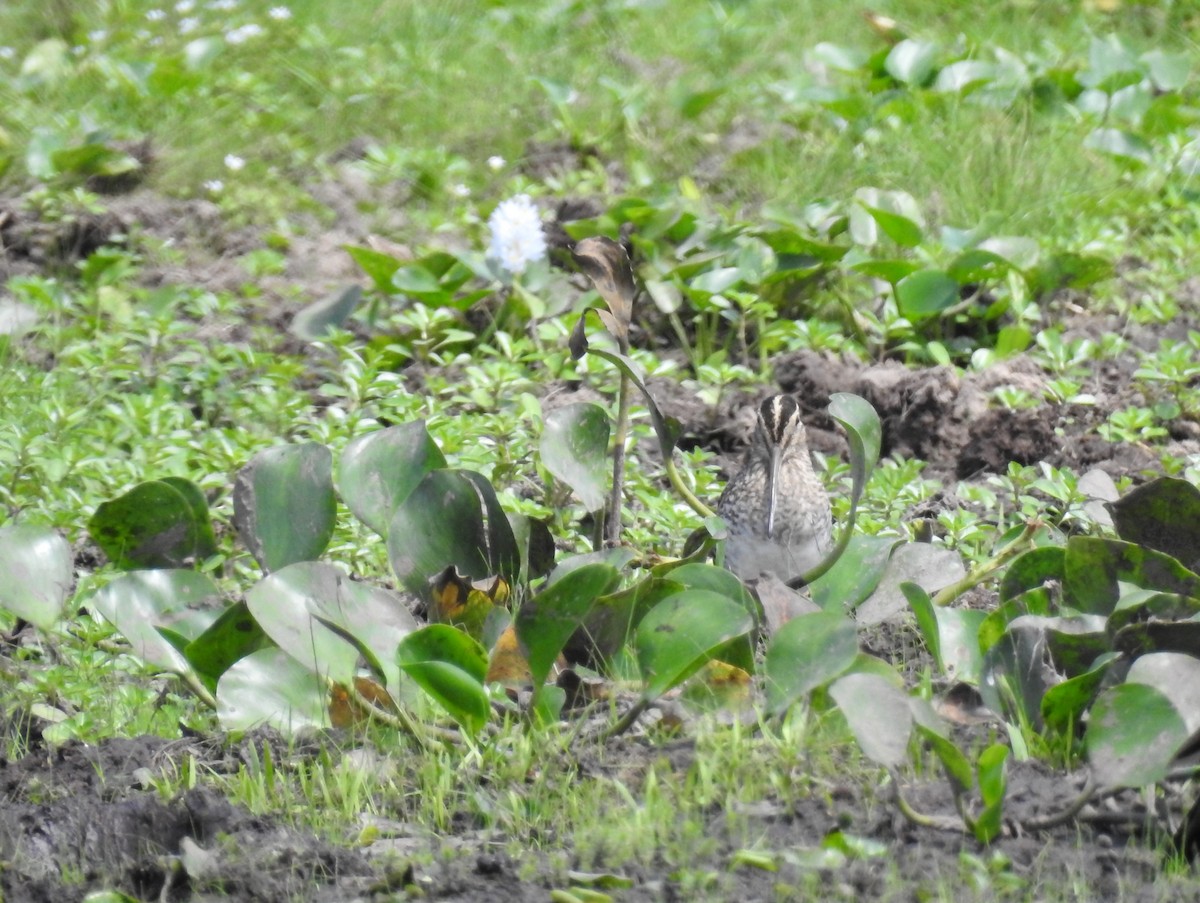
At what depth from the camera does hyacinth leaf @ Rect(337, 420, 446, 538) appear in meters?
3.72

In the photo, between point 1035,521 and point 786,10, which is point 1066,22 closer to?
point 786,10

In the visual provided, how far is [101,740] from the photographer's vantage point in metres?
3.14

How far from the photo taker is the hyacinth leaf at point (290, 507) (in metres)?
3.64

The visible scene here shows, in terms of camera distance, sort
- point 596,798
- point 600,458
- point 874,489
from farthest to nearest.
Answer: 1. point 874,489
2. point 600,458
3. point 596,798

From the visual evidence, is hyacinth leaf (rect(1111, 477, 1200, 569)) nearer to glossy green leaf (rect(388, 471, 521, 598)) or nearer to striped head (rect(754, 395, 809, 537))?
striped head (rect(754, 395, 809, 537))

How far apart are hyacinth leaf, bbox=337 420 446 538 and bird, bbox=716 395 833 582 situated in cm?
84

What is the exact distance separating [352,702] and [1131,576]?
1669mm

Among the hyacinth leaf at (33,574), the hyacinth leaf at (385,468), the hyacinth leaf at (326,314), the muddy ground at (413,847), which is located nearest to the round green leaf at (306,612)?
the muddy ground at (413,847)

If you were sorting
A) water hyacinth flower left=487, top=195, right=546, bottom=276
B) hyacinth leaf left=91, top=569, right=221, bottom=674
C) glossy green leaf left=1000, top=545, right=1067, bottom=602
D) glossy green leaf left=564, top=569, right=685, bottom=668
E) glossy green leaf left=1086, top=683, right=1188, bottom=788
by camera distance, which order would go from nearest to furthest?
glossy green leaf left=1086, top=683, right=1188, bottom=788 → glossy green leaf left=564, top=569, right=685, bottom=668 → hyacinth leaf left=91, top=569, right=221, bottom=674 → glossy green leaf left=1000, top=545, right=1067, bottom=602 → water hyacinth flower left=487, top=195, right=546, bottom=276

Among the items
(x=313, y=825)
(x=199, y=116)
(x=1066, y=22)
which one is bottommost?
(x=1066, y=22)

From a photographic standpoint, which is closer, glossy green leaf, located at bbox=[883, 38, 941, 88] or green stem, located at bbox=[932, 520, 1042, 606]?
green stem, located at bbox=[932, 520, 1042, 606]

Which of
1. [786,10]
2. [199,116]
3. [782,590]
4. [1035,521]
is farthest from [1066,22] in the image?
[782,590]

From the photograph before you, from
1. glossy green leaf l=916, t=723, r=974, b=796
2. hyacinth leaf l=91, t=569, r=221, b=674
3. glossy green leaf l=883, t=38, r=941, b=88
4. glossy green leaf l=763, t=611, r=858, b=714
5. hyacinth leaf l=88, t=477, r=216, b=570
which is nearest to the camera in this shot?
glossy green leaf l=916, t=723, r=974, b=796

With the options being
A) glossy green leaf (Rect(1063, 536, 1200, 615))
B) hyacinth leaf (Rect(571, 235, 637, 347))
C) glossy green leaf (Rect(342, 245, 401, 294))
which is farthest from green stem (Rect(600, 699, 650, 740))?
glossy green leaf (Rect(342, 245, 401, 294))
